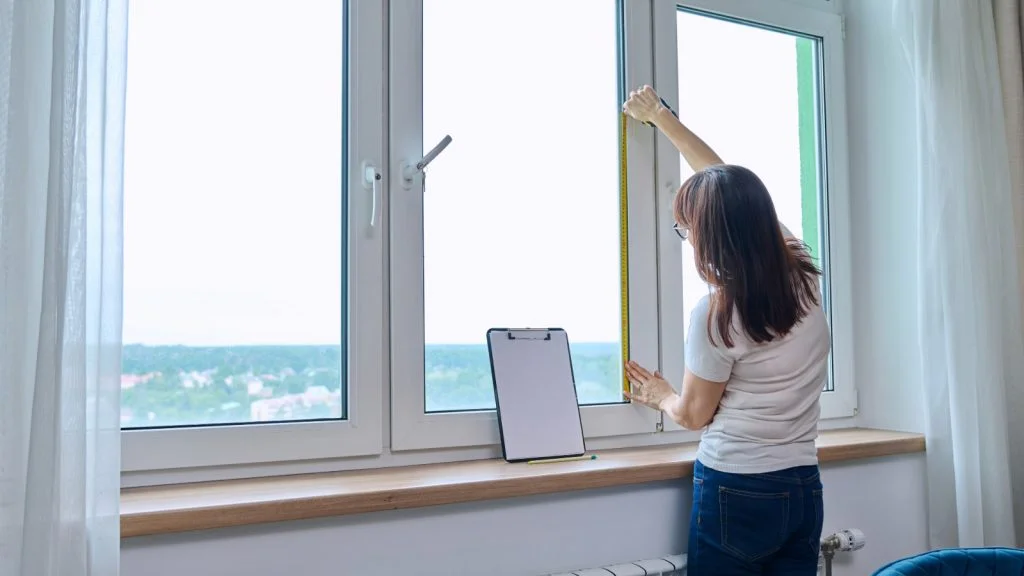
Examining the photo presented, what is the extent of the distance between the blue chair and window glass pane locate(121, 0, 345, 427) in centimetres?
110

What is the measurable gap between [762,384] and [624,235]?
586 millimetres

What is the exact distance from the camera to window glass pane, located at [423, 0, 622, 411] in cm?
183

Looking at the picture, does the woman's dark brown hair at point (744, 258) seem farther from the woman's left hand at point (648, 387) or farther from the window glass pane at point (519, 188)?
the window glass pane at point (519, 188)

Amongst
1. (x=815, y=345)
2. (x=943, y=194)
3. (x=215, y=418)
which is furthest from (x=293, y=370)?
(x=943, y=194)

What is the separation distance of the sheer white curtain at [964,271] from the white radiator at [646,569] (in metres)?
0.84

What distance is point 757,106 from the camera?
7.73 feet

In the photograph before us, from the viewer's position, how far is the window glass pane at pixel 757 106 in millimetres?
2203

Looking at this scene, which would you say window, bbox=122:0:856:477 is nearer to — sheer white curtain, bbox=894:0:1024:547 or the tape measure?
the tape measure

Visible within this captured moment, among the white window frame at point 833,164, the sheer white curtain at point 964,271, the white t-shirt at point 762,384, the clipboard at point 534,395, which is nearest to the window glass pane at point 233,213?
the clipboard at point 534,395

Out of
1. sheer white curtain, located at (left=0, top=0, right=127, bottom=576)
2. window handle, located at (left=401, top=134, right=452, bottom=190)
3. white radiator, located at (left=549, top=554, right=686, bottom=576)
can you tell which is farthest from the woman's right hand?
sheer white curtain, located at (left=0, top=0, right=127, bottom=576)

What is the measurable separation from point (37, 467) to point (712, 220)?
114 centimetres

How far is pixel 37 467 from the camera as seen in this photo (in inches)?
42.8

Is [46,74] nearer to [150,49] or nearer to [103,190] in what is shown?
[103,190]

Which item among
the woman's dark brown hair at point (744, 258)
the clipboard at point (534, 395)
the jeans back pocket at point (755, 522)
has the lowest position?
the jeans back pocket at point (755, 522)
